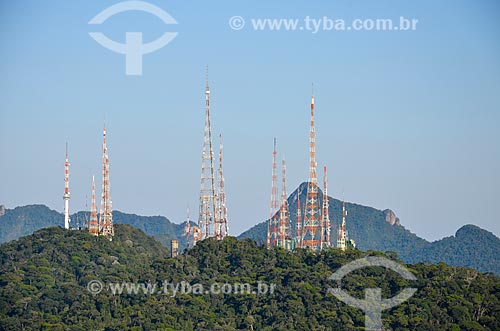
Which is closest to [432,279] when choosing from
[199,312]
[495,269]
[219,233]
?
[199,312]

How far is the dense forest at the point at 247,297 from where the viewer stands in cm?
6606

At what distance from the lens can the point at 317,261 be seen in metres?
78.2

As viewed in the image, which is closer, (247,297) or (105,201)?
(247,297)

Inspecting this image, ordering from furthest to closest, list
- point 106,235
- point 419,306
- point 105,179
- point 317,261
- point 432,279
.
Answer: point 106,235 < point 105,179 < point 317,261 < point 432,279 < point 419,306

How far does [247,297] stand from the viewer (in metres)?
72.8

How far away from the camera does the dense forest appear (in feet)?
217

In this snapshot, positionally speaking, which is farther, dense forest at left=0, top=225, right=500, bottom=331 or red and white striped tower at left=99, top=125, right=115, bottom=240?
red and white striped tower at left=99, top=125, right=115, bottom=240

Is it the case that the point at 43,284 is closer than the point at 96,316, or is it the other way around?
the point at 96,316

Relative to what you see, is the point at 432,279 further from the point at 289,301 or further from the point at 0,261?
the point at 0,261

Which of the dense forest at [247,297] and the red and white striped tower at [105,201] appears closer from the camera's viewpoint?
the dense forest at [247,297]

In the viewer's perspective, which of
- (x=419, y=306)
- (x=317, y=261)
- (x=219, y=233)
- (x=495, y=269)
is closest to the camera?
(x=419, y=306)

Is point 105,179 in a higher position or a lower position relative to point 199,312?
higher

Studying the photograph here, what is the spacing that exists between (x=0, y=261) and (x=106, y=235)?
1059cm

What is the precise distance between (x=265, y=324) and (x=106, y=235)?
3783 centimetres
